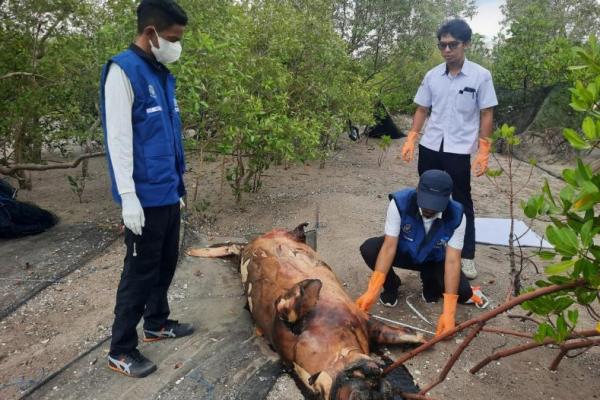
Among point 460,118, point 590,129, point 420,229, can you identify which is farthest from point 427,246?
point 590,129

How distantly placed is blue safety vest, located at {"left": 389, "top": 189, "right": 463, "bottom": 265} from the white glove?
1.63m

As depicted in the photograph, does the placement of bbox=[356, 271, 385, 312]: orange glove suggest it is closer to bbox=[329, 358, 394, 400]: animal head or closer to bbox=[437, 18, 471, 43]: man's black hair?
bbox=[329, 358, 394, 400]: animal head

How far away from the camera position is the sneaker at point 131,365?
2.62 meters

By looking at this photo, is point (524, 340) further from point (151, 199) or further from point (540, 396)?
point (151, 199)

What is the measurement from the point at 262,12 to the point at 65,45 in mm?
2373

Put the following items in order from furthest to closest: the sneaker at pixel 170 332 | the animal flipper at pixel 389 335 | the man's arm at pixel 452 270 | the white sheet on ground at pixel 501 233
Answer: the white sheet on ground at pixel 501 233 < the man's arm at pixel 452 270 < the sneaker at pixel 170 332 < the animal flipper at pixel 389 335

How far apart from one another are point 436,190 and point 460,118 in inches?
44.8

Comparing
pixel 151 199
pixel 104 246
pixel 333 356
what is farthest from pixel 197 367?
pixel 104 246

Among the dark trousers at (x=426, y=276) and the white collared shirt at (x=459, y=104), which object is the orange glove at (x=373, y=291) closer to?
the dark trousers at (x=426, y=276)

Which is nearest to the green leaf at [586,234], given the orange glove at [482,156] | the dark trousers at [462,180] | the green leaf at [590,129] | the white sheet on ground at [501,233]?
the green leaf at [590,129]

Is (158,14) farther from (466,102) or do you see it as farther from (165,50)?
(466,102)

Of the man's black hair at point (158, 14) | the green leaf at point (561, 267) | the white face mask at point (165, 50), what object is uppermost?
the man's black hair at point (158, 14)

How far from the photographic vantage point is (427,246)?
3.25 meters

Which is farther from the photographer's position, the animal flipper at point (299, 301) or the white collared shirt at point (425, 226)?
the white collared shirt at point (425, 226)
